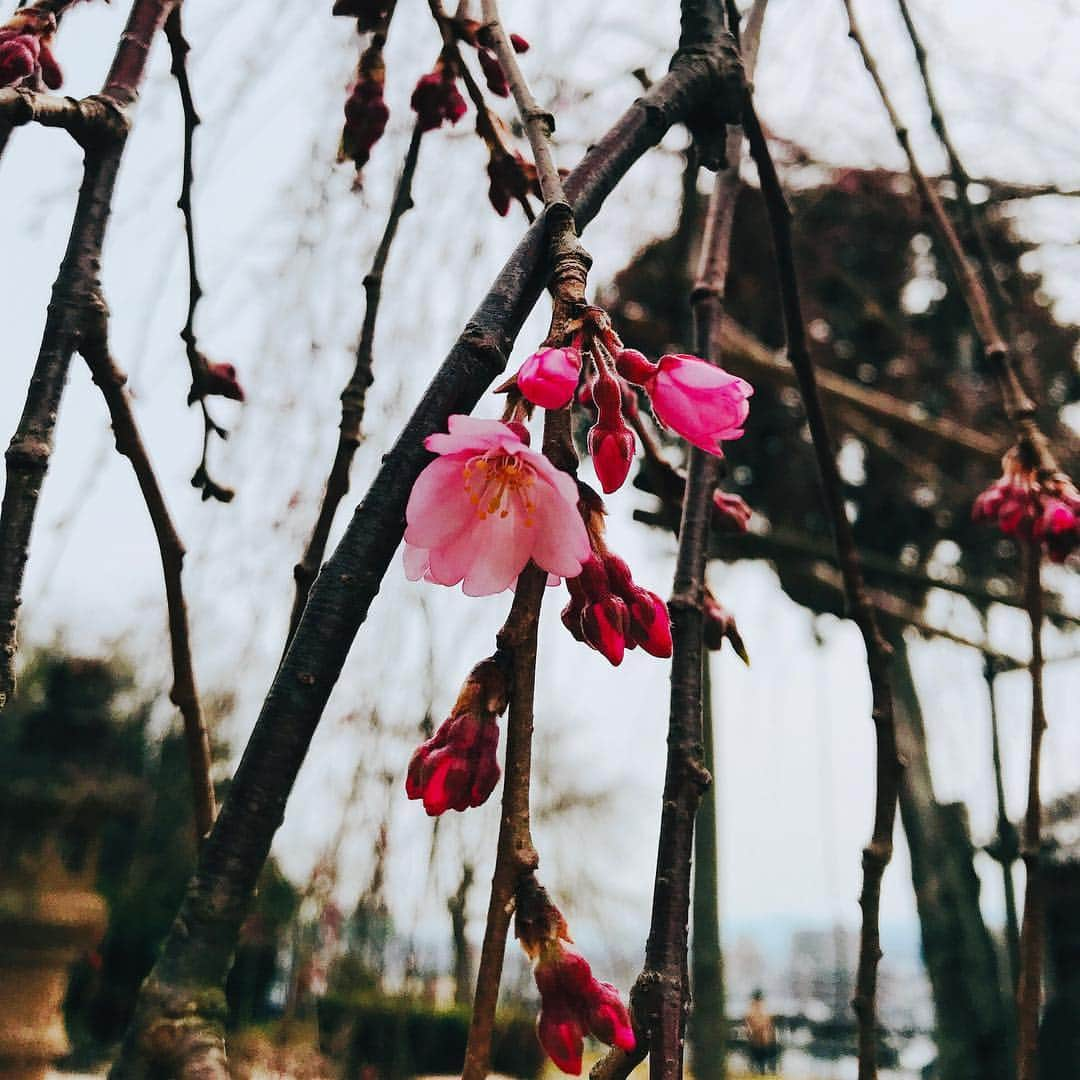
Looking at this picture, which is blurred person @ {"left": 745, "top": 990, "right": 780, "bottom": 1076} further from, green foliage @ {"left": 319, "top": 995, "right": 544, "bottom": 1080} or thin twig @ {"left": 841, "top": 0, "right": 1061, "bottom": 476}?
thin twig @ {"left": 841, "top": 0, "right": 1061, "bottom": 476}

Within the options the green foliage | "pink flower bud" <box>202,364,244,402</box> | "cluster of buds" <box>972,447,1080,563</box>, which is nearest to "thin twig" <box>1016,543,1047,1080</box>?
"cluster of buds" <box>972,447,1080,563</box>

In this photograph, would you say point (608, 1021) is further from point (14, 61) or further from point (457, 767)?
point (14, 61)

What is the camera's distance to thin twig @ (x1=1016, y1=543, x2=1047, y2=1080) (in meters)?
0.61

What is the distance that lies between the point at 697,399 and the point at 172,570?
45 centimetres

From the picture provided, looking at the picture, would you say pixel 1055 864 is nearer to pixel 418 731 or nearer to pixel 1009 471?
pixel 418 731

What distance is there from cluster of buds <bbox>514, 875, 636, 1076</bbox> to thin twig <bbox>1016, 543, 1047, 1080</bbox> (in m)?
0.41

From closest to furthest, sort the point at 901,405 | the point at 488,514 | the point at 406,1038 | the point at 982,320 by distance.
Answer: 1. the point at 488,514
2. the point at 982,320
3. the point at 406,1038
4. the point at 901,405

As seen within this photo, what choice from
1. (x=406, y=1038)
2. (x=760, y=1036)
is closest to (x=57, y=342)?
(x=406, y=1038)

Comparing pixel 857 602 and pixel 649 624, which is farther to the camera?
pixel 857 602

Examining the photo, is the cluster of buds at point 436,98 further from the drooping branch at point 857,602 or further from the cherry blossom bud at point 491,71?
the drooping branch at point 857,602

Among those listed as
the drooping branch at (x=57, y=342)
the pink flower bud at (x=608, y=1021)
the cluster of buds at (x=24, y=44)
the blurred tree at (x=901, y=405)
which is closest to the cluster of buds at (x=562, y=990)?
the pink flower bud at (x=608, y=1021)

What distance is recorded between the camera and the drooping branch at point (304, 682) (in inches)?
8.4

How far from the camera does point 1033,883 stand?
2.17 feet

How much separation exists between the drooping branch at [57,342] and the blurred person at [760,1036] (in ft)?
20.3
